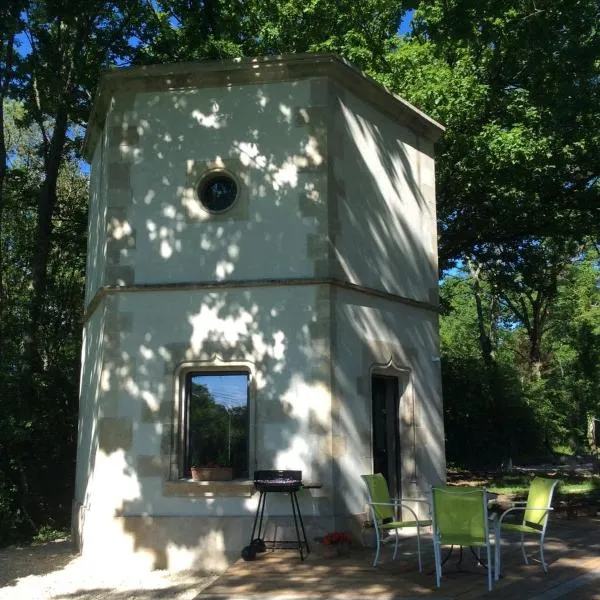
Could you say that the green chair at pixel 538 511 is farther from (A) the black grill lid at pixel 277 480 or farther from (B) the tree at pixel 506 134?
(B) the tree at pixel 506 134

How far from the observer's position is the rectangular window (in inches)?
341

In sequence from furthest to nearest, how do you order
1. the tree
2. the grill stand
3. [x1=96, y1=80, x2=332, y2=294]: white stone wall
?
the tree < [x1=96, y1=80, x2=332, y2=294]: white stone wall < the grill stand

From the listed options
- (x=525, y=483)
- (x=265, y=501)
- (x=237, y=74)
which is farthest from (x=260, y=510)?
(x=525, y=483)

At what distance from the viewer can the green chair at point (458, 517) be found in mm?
6082

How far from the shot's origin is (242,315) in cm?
891

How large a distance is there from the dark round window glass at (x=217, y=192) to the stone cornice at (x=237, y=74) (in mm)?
1407

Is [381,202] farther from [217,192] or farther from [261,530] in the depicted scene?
[261,530]

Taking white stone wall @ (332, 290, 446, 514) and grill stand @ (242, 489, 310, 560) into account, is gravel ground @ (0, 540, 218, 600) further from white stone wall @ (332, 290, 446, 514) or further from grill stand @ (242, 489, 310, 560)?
white stone wall @ (332, 290, 446, 514)

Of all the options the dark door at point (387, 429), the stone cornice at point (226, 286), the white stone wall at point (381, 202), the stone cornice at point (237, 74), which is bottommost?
the dark door at point (387, 429)

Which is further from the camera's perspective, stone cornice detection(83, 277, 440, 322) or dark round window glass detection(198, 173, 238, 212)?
dark round window glass detection(198, 173, 238, 212)

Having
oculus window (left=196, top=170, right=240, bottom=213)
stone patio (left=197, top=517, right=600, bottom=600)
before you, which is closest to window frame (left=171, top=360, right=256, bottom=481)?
stone patio (left=197, top=517, right=600, bottom=600)

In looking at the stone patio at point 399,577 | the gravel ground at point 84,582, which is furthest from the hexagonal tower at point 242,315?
the stone patio at point 399,577

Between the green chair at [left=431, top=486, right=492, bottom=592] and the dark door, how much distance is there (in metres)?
3.19

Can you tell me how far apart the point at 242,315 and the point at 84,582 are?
12.5 ft
